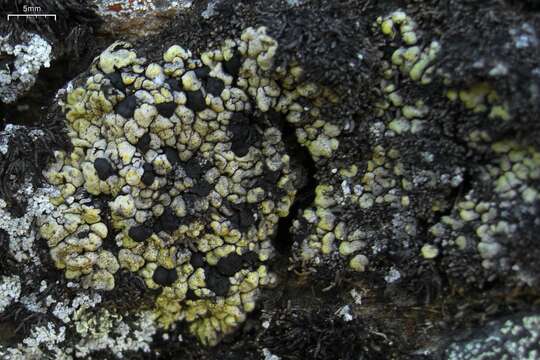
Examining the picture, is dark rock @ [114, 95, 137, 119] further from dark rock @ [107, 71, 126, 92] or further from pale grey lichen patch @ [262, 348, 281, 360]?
pale grey lichen patch @ [262, 348, 281, 360]

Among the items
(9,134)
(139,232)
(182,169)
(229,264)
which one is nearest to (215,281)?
(229,264)

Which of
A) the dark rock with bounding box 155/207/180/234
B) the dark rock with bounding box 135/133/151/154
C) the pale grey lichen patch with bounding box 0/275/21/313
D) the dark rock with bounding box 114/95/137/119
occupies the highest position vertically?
the dark rock with bounding box 114/95/137/119

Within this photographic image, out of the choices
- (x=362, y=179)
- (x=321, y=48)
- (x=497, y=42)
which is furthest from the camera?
(x=362, y=179)

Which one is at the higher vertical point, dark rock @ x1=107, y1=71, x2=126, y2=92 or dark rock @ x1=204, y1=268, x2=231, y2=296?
dark rock @ x1=107, y1=71, x2=126, y2=92

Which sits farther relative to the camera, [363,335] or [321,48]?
[363,335]

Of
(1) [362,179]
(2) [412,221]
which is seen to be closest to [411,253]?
(2) [412,221]

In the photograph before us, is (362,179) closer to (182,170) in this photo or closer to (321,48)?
(321,48)

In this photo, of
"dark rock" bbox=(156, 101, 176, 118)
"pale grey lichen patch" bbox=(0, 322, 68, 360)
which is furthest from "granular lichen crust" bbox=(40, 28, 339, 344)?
"pale grey lichen patch" bbox=(0, 322, 68, 360)

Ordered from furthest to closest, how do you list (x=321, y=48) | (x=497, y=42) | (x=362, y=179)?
(x=362, y=179) → (x=321, y=48) → (x=497, y=42)
